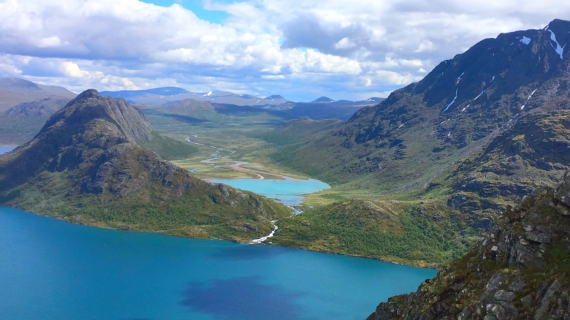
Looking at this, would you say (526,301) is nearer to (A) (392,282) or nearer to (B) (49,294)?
(A) (392,282)

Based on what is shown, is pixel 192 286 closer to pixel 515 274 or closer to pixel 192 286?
pixel 192 286

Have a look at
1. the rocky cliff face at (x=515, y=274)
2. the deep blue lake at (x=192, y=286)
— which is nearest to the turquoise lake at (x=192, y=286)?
the deep blue lake at (x=192, y=286)

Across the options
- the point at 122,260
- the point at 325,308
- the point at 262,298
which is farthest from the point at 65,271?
the point at 325,308

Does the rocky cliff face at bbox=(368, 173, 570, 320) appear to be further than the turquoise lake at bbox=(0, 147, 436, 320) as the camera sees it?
No

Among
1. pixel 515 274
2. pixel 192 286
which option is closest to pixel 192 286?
pixel 192 286

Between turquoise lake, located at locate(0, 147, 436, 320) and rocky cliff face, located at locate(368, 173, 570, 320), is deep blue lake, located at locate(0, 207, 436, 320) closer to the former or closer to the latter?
turquoise lake, located at locate(0, 147, 436, 320)

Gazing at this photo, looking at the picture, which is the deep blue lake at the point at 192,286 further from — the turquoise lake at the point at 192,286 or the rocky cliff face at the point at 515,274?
the rocky cliff face at the point at 515,274

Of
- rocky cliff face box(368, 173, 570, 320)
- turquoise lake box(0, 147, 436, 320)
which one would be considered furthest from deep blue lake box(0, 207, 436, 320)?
rocky cliff face box(368, 173, 570, 320)
